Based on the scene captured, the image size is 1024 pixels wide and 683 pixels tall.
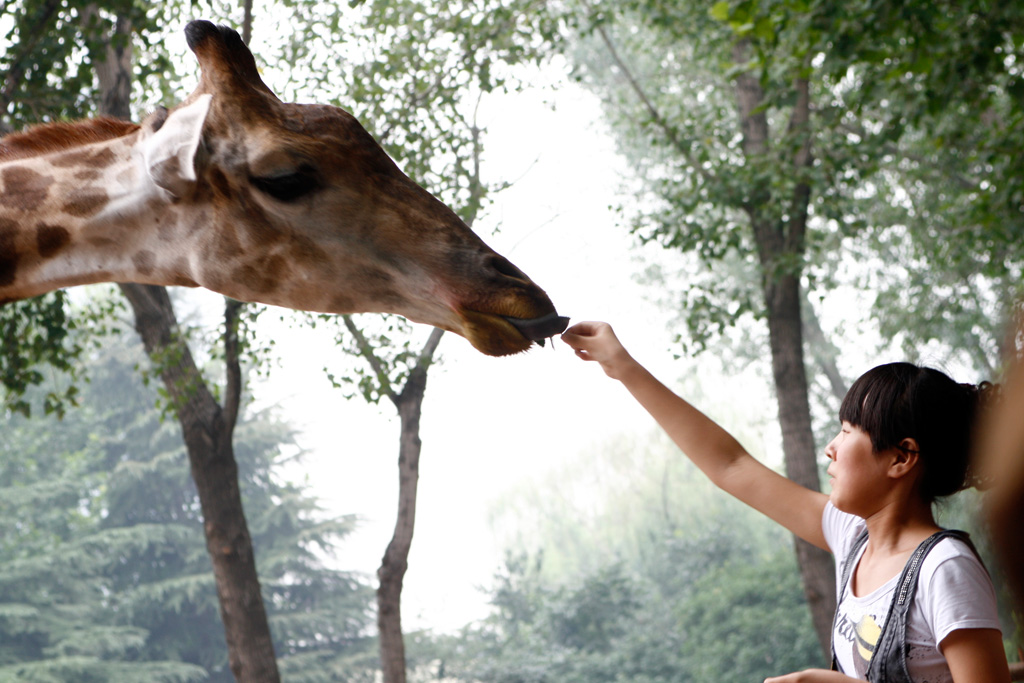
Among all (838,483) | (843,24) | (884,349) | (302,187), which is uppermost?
(884,349)

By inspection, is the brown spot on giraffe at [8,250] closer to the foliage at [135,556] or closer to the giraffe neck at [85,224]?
the giraffe neck at [85,224]

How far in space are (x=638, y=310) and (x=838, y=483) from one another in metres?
14.8

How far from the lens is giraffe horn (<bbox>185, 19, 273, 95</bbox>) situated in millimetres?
1280

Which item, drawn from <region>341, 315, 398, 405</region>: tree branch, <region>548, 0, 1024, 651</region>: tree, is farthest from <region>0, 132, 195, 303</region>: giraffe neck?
<region>341, 315, 398, 405</region>: tree branch

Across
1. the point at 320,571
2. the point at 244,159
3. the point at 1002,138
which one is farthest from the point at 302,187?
the point at 320,571

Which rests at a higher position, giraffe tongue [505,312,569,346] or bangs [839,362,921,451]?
giraffe tongue [505,312,569,346]

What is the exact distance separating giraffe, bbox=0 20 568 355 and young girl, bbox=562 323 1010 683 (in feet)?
1.16

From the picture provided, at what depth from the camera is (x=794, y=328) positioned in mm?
6285

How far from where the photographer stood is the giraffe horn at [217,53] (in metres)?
1.28

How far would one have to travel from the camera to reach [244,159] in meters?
1.25

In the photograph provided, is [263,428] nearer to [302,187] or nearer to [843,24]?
[843,24]

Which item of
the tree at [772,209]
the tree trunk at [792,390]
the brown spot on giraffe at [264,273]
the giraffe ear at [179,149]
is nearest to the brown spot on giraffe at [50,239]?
the giraffe ear at [179,149]

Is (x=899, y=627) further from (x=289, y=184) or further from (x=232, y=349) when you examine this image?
(x=232, y=349)

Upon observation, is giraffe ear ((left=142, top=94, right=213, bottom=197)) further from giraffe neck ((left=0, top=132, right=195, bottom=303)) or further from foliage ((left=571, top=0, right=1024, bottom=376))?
foliage ((left=571, top=0, right=1024, bottom=376))
